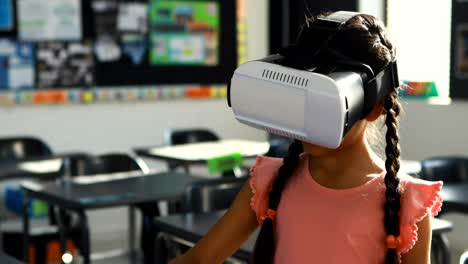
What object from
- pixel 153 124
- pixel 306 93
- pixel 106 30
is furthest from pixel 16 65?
pixel 306 93

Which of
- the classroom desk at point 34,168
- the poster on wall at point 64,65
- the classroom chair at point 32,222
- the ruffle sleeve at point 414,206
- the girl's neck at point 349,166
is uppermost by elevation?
the girl's neck at point 349,166

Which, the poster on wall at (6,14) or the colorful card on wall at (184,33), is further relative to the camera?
the colorful card on wall at (184,33)

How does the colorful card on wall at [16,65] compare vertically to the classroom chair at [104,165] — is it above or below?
above

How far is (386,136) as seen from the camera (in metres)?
1.29

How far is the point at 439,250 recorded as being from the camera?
2.49 m

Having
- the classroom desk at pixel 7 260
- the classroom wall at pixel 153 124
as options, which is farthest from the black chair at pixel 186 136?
A: the classroom desk at pixel 7 260

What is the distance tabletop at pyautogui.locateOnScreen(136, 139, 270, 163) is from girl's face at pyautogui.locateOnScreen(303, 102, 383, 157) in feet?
9.01

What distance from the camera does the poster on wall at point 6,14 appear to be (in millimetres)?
4973

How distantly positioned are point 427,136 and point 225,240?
388 centimetres

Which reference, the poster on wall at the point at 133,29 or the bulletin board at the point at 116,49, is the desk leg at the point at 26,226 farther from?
the poster on wall at the point at 133,29

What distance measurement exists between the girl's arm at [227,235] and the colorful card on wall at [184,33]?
445cm

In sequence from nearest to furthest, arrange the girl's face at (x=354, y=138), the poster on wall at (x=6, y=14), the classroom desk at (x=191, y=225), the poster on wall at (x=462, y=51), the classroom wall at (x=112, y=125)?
the girl's face at (x=354, y=138) < the classroom desk at (x=191, y=225) < the poster on wall at (x=462, y=51) < the poster on wall at (x=6, y=14) < the classroom wall at (x=112, y=125)

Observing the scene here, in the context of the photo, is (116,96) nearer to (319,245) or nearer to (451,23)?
(451,23)

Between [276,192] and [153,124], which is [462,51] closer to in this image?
[153,124]
